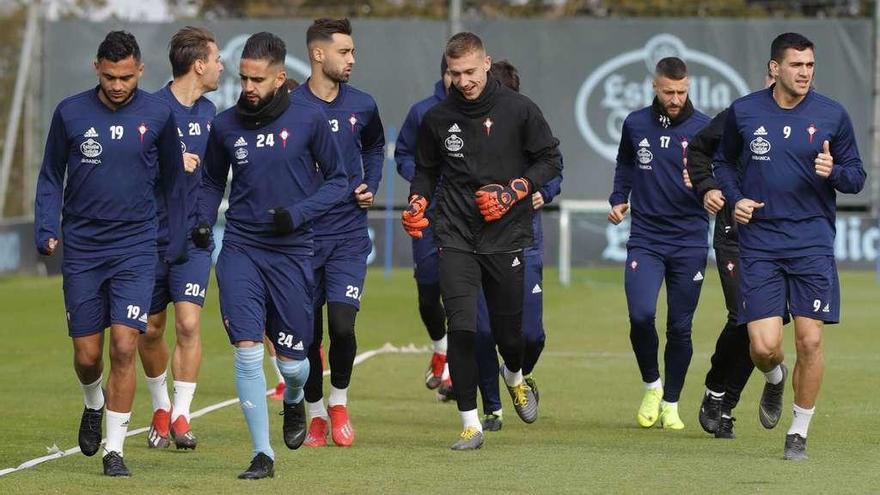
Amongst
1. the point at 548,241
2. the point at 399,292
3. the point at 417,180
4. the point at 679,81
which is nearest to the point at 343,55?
the point at 417,180

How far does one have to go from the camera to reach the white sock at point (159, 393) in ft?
34.2

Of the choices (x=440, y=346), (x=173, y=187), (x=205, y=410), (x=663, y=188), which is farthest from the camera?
(x=440, y=346)

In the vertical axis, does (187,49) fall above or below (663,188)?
above

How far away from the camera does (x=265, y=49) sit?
9.05 meters

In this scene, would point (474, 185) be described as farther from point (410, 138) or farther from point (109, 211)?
point (109, 211)

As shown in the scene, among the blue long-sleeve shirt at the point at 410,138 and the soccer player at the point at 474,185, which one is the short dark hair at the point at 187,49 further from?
the blue long-sleeve shirt at the point at 410,138

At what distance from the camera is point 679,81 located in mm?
11289

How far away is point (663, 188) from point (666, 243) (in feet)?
1.17

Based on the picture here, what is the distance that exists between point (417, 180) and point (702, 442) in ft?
7.37

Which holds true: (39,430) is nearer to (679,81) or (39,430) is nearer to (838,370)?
(679,81)

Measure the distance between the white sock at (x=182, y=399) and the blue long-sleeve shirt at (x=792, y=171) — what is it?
325 centimetres

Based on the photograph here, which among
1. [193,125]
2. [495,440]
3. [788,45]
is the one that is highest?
[788,45]

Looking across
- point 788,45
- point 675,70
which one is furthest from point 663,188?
point 788,45

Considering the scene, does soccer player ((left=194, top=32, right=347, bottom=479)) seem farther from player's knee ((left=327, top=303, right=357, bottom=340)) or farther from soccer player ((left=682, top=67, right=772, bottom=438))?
soccer player ((left=682, top=67, right=772, bottom=438))
